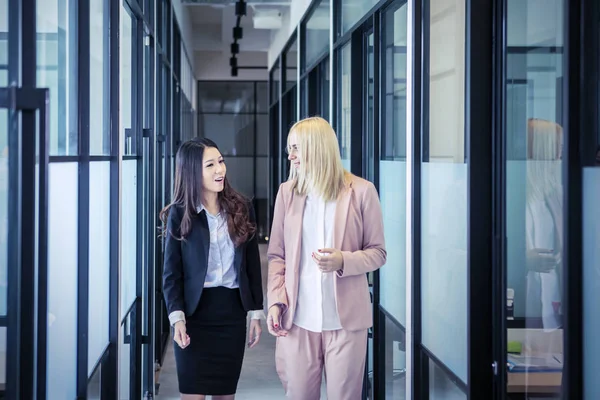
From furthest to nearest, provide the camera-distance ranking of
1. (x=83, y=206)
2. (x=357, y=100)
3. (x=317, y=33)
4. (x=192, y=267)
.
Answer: (x=317, y=33), (x=357, y=100), (x=192, y=267), (x=83, y=206)

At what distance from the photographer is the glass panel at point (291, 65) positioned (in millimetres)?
9102

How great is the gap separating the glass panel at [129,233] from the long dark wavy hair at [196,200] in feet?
2.74

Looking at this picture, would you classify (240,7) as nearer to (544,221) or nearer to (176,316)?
(176,316)

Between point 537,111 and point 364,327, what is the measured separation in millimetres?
1115

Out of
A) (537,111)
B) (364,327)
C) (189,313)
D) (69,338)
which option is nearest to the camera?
(537,111)

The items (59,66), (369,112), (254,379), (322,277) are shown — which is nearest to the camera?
(59,66)

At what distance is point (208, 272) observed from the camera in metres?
3.19

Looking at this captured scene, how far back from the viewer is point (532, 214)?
2.26 metres

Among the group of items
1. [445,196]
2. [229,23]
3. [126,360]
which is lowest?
[126,360]

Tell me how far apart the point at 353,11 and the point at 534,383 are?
329 centimetres

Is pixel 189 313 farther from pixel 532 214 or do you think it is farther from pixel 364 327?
pixel 532 214

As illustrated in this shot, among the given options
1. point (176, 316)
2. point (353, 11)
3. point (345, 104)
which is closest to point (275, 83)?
point (345, 104)

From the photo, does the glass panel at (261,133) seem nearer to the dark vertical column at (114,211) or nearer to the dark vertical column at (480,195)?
the dark vertical column at (114,211)

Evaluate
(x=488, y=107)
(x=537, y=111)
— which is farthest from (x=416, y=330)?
(x=537, y=111)
